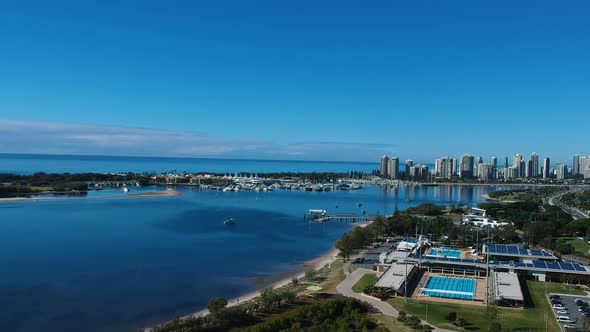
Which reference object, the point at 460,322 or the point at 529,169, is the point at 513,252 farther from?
the point at 529,169

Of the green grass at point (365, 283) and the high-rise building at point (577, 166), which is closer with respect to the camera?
the green grass at point (365, 283)

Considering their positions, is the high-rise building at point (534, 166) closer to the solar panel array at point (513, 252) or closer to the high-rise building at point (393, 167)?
the high-rise building at point (393, 167)

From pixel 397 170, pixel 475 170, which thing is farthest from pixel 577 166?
pixel 397 170

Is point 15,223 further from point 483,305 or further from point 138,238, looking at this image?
point 483,305

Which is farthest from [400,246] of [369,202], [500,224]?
[369,202]

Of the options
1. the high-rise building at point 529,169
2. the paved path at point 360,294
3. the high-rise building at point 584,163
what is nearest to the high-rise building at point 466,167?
the high-rise building at point 529,169

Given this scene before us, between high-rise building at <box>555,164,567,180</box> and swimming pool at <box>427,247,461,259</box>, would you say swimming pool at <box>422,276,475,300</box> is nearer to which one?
swimming pool at <box>427,247,461,259</box>

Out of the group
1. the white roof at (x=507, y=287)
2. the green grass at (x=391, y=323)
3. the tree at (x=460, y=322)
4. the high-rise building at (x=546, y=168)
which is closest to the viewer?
the green grass at (x=391, y=323)

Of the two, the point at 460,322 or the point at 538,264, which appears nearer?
the point at 460,322
